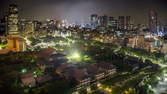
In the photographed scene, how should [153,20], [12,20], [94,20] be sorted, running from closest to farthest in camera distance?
[12,20], [153,20], [94,20]

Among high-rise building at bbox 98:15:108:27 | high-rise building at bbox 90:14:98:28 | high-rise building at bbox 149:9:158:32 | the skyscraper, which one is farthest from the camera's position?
high-rise building at bbox 90:14:98:28

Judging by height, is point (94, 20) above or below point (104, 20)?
above

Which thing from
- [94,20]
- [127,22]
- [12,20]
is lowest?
[12,20]

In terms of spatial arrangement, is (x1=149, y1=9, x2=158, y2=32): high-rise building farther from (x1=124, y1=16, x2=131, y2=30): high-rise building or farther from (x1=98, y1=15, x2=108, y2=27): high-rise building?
(x1=98, y1=15, x2=108, y2=27): high-rise building

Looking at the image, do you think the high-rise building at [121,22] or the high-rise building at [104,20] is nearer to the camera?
the high-rise building at [121,22]

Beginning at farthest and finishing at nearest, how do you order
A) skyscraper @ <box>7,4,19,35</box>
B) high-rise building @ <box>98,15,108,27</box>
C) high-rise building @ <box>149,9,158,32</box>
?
high-rise building @ <box>98,15,108,27</box>
high-rise building @ <box>149,9,158,32</box>
skyscraper @ <box>7,4,19,35</box>

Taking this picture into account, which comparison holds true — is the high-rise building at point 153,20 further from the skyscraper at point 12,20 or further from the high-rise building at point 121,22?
the skyscraper at point 12,20

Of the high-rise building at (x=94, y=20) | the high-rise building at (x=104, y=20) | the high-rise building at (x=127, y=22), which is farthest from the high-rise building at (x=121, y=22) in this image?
the high-rise building at (x=94, y=20)

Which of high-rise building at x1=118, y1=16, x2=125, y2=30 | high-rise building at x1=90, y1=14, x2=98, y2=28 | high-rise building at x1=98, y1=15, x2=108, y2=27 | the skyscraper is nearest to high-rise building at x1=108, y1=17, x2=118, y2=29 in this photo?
high-rise building at x1=118, y1=16, x2=125, y2=30

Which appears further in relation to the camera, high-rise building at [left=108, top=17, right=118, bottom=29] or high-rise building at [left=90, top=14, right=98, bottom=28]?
high-rise building at [left=90, top=14, right=98, bottom=28]

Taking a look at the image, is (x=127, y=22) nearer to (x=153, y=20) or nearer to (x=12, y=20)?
(x=153, y=20)

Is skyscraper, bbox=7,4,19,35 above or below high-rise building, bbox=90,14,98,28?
below

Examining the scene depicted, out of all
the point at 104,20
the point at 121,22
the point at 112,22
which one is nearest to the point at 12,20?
the point at 112,22

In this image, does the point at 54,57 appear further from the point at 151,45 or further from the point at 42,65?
the point at 151,45
